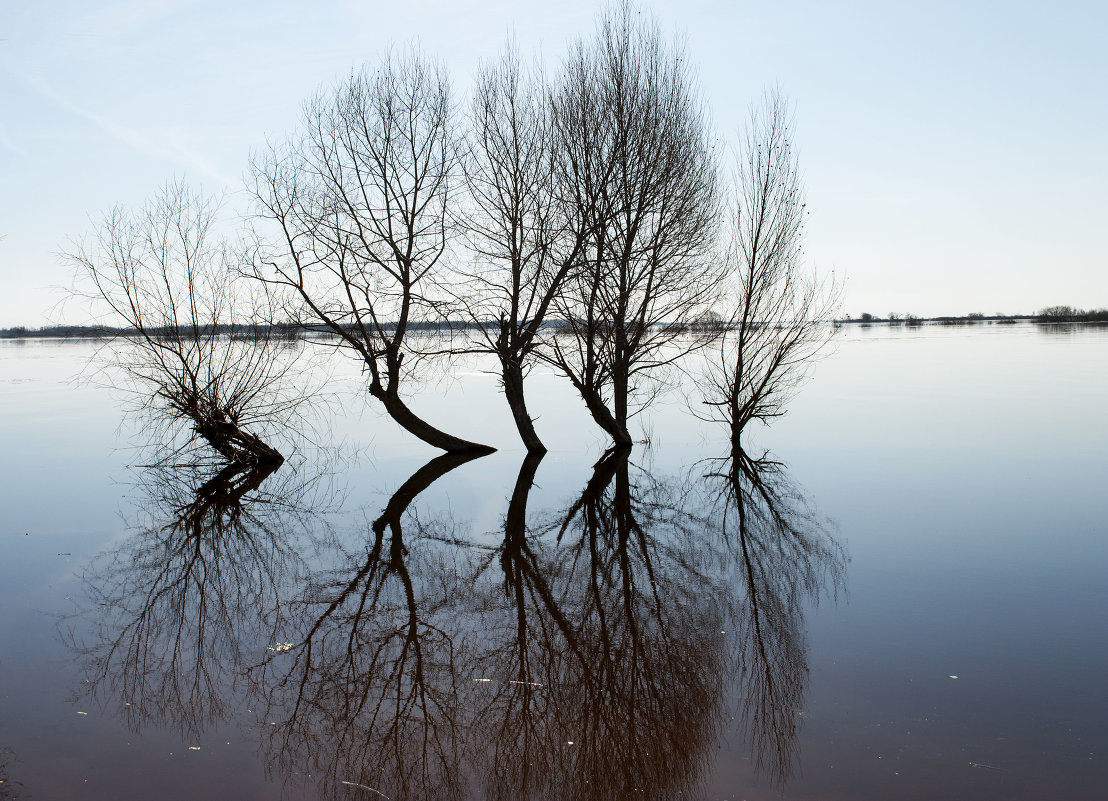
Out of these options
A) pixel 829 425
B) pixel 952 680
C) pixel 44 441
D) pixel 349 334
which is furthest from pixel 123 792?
pixel 829 425

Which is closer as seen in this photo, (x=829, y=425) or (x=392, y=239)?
(x=392, y=239)

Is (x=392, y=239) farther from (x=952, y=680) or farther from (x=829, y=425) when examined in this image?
(x=952, y=680)

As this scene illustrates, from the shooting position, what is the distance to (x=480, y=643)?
6.85 m

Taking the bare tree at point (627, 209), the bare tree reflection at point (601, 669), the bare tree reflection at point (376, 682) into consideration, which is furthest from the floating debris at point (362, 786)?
the bare tree at point (627, 209)

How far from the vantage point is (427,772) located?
193 inches

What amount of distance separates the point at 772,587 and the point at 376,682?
169 inches

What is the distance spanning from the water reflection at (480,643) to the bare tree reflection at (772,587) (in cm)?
3

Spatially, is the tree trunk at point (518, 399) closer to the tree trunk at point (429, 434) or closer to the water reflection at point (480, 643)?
the tree trunk at point (429, 434)

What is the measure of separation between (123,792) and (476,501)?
8.44 meters

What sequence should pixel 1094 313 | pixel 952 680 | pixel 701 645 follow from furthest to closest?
pixel 1094 313, pixel 701 645, pixel 952 680

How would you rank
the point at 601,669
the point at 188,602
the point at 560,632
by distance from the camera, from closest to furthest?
the point at 601,669 < the point at 560,632 < the point at 188,602

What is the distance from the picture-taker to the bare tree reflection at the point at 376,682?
4.95 meters

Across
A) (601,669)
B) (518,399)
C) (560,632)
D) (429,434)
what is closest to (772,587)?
(560,632)

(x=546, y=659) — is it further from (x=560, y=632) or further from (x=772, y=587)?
(x=772, y=587)
